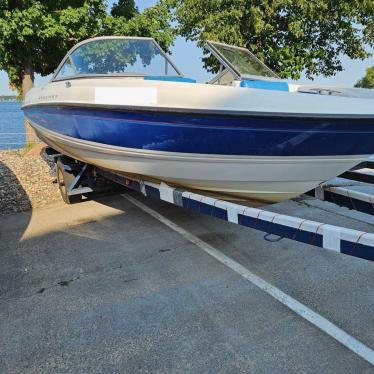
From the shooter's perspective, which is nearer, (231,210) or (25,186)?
(231,210)

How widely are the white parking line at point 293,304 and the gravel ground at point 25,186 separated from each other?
7.54 feet

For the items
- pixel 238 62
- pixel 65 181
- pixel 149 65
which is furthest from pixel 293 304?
pixel 65 181

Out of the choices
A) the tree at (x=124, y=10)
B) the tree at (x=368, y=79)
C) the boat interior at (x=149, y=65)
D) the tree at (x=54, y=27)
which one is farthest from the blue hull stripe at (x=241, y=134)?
the tree at (x=368, y=79)

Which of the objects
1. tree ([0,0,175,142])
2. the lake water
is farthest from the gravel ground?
the lake water

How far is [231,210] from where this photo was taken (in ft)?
9.08

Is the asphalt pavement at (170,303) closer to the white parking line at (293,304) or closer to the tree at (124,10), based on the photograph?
the white parking line at (293,304)

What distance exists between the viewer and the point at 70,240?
3.71m

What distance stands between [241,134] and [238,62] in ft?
4.82

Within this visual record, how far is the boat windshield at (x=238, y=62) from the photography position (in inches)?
144

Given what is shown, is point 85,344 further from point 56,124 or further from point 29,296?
point 56,124

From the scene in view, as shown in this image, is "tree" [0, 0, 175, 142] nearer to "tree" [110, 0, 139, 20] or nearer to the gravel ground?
"tree" [110, 0, 139, 20]

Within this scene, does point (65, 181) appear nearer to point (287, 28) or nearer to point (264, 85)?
point (264, 85)

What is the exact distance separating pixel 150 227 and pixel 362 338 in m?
2.35

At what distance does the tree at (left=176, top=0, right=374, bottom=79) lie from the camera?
8680 mm
